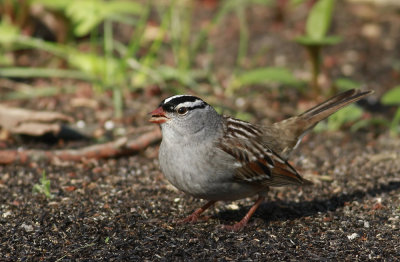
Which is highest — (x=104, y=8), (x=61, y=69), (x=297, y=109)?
(x=104, y=8)

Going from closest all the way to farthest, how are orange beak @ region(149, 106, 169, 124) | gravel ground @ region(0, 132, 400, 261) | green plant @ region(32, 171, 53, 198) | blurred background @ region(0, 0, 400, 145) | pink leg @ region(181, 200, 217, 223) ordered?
gravel ground @ region(0, 132, 400, 261) < orange beak @ region(149, 106, 169, 124) < pink leg @ region(181, 200, 217, 223) < green plant @ region(32, 171, 53, 198) < blurred background @ region(0, 0, 400, 145)

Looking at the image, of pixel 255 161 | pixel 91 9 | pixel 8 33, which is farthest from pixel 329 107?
pixel 8 33

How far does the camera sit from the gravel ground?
14.0ft

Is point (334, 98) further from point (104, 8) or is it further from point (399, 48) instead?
point (399, 48)

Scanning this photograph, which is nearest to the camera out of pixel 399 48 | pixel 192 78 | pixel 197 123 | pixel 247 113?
pixel 197 123

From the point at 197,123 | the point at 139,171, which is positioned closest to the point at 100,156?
the point at 139,171

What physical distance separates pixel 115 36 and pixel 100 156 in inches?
156

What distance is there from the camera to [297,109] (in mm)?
7891

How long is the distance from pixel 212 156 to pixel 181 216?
2.48 ft

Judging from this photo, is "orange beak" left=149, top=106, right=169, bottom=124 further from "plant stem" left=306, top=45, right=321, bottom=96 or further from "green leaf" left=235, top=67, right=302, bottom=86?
"plant stem" left=306, top=45, right=321, bottom=96

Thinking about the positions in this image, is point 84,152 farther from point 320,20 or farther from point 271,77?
point 320,20

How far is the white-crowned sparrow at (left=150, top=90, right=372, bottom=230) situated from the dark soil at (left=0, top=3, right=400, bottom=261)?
1.15 ft

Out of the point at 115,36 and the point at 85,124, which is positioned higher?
the point at 115,36

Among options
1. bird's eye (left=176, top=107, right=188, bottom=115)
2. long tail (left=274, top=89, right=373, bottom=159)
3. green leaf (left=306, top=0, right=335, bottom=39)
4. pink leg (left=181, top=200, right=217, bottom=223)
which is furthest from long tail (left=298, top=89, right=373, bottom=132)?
green leaf (left=306, top=0, right=335, bottom=39)
